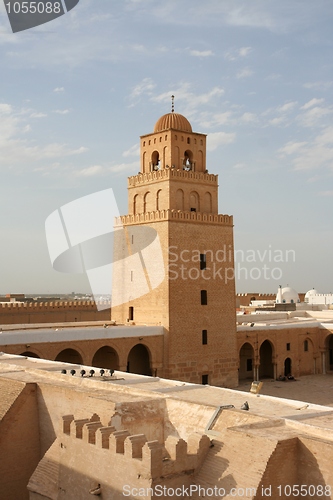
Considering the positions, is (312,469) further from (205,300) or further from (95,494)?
(205,300)

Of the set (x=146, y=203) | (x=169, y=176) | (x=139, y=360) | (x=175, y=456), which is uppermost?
(x=169, y=176)

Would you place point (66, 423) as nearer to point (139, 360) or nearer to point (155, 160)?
point (139, 360)

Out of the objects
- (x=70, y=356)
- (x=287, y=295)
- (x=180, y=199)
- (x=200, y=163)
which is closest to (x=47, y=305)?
(x=70, y=356)

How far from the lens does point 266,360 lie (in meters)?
29.9

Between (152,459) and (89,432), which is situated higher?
(89,432)

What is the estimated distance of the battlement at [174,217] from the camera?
24125 mm

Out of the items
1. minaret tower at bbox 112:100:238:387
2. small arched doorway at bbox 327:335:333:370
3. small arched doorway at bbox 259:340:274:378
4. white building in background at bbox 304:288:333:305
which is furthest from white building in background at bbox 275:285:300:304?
minaret tower at bbox 112:100:238:387

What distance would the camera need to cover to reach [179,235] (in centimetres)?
2428

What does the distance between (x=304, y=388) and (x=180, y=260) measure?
7.73m

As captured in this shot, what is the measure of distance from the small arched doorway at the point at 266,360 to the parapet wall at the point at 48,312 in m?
12.0

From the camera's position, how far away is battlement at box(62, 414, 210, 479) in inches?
350

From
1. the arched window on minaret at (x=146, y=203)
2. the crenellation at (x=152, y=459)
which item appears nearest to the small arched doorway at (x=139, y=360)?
the arched window on minaret at (x=146, y=203)

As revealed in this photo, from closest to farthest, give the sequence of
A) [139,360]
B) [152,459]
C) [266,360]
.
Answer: [152,459]
[139,360]
[266,360]

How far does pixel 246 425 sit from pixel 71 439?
2954 mm
